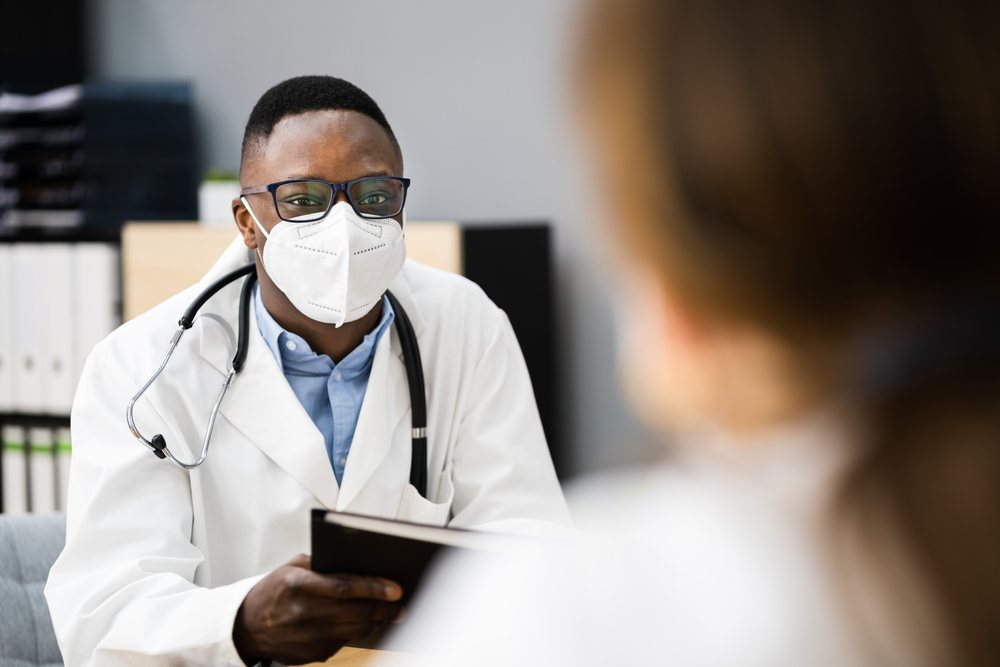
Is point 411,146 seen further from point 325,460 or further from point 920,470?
point 920,470

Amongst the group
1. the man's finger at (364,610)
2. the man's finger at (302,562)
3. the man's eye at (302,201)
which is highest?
the man's eye at (302,201)

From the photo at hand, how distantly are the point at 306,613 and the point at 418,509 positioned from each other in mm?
390

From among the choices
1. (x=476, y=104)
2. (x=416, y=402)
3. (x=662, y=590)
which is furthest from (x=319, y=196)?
(x=476, y=104)

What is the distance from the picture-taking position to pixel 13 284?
2.33 m

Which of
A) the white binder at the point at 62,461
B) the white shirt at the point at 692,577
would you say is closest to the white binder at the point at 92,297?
the white binder at the point at 62,461

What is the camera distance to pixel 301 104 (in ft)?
4.24

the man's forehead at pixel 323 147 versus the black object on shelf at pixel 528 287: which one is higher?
the man's forehead at pixel 323 147

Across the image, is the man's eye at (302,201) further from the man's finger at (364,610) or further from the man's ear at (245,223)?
the man's finger at (364,610)

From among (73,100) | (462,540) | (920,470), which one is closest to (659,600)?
(920,470)

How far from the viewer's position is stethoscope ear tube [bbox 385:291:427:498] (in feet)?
4.35

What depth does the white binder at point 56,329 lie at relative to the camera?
2.29m

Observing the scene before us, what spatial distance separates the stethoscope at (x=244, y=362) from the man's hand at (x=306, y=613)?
240 millimetres

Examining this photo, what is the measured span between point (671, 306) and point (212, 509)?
0.99 meters

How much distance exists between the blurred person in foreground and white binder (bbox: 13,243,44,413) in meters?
2.27
